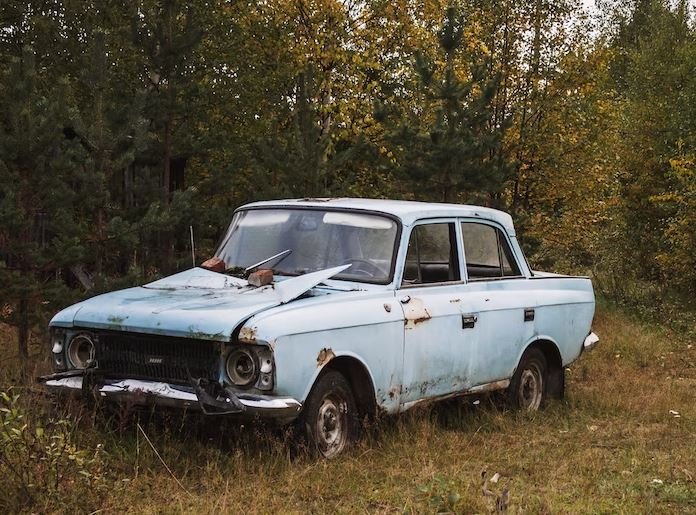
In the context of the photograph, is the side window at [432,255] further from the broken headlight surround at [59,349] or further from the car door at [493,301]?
the broken headlight surround at [59,349]

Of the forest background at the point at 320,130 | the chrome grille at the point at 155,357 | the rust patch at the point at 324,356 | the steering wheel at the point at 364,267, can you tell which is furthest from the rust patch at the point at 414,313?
the forest background at the point at 320,130

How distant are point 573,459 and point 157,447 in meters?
2.80

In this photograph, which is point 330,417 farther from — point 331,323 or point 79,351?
point 79,351

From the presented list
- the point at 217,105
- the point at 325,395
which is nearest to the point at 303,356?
the point at 325,395

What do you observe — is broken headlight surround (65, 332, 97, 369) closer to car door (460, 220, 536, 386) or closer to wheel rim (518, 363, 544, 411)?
car door (460, 220, 536, 386)

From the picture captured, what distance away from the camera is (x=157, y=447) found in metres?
5.55

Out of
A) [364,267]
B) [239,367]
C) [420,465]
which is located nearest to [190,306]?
[239,367]

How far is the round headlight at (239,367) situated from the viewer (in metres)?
5.17

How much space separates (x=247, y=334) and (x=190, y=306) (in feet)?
1.91

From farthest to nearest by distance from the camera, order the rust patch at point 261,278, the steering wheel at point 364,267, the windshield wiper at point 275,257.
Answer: the windshield wiper at point 275,257, the steering wheel at point 364,267, the rust patch at point 261,278

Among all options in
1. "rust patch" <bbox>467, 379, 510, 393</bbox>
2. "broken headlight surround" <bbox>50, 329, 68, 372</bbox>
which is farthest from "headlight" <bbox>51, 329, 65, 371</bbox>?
"rust patch" <bbox>467, 379, 510, 393</bbox>

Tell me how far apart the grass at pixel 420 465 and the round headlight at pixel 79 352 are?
0.32m

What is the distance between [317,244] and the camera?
6.41m

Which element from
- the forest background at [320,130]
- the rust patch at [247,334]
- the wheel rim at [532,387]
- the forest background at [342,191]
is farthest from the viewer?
the forest background at [320,130]
